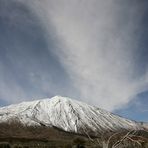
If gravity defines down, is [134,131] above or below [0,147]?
below

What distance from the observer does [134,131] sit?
883 cm

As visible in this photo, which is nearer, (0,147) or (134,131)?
(134,131)

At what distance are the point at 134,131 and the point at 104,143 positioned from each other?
0.90 meters

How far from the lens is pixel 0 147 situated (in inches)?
3169

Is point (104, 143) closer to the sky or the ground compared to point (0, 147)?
closer to the ground

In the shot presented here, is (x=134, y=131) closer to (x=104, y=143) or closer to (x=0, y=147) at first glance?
(x=104, y=143)

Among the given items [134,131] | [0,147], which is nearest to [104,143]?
[134,131]

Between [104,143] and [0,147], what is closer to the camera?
[104,143]

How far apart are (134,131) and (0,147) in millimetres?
76251

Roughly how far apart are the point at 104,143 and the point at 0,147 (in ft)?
249

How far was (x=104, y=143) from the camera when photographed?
8.99m
